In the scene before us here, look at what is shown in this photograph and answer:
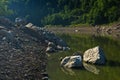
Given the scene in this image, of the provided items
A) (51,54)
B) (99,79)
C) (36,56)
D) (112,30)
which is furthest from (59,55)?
(112,30)

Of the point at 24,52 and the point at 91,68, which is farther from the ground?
the point at 24,52

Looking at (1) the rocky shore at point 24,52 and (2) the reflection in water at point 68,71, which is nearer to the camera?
(1) the rocky shore at point 24,52

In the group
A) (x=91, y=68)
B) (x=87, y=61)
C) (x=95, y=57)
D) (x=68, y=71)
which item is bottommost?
(x=87, y=61)

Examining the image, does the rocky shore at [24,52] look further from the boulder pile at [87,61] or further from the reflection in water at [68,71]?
the boulder pile at [87,61]

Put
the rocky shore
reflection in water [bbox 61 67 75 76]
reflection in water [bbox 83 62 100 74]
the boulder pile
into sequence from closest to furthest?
the rocky shore < reflection in water [bbox 61 67 75 76] < reflection in water [bbox 83 62 100 74] < the boulder pile

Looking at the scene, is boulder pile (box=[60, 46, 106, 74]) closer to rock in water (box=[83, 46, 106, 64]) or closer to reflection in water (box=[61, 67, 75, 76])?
rock in water (box=[83, 46, 106, 64])

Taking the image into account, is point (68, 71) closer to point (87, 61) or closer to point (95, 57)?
point (95, 57)

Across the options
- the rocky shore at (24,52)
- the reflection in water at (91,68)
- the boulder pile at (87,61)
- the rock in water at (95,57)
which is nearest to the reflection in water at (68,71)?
the boulder pile at (87,61)

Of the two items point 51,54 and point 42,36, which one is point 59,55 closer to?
point 51,54

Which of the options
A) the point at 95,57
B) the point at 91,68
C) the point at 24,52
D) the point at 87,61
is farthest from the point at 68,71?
the point at 24,52

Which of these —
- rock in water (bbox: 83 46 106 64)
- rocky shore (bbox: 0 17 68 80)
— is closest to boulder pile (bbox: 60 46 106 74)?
rock in water (bbox: 83 46 106 64)

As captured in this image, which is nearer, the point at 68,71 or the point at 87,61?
the point at 68,71

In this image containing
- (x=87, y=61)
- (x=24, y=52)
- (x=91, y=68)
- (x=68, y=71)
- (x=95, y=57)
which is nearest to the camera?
(x=68, y=71)

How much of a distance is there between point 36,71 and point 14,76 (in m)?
5.55
